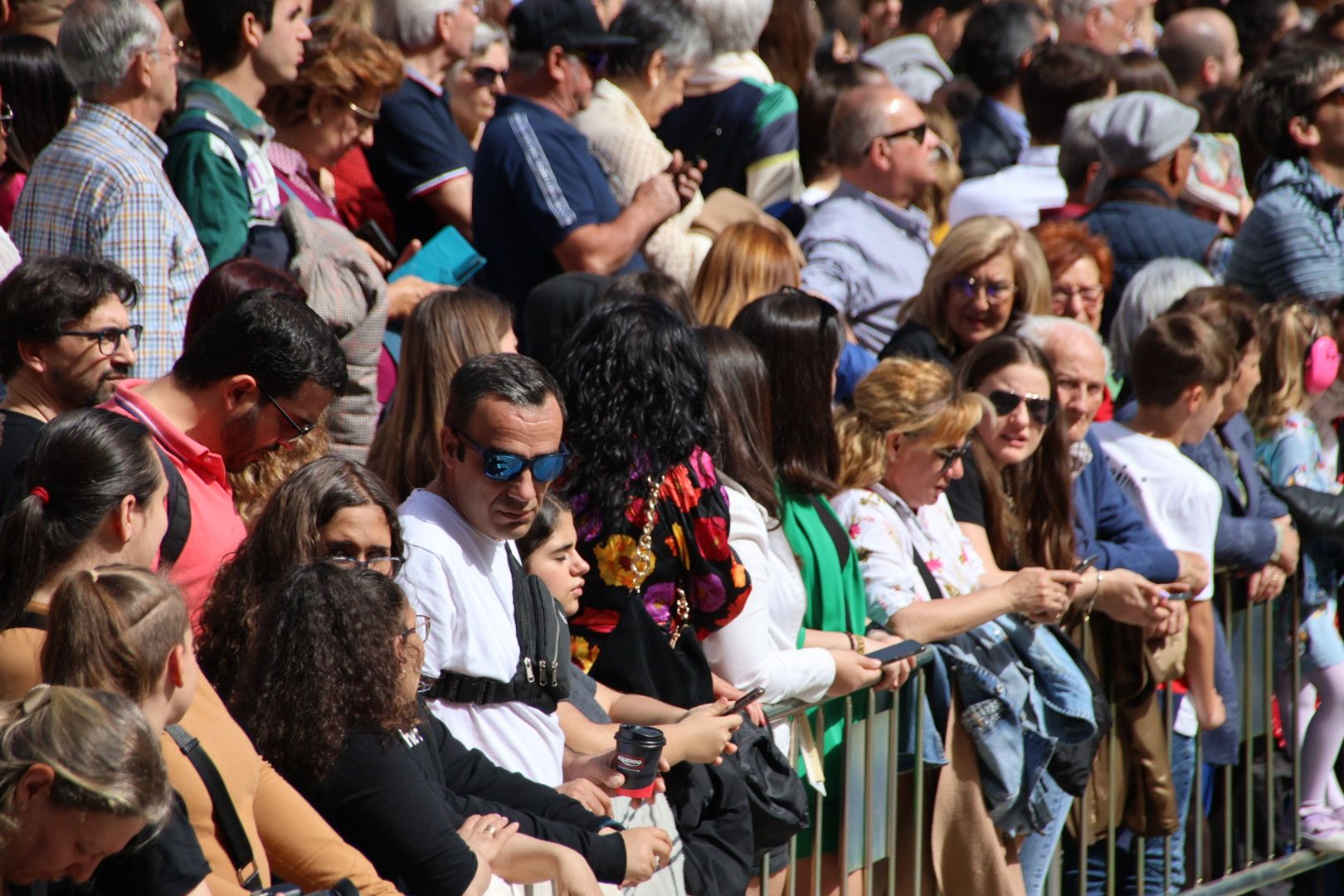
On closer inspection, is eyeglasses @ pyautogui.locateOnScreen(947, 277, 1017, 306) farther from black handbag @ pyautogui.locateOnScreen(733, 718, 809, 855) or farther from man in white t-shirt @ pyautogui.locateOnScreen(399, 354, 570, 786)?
man in white t-shirt @ pyautogui.locateOnScreen(399, 354, 570, 786)

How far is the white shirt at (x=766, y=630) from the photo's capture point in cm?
407

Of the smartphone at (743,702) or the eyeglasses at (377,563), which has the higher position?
the eyeglasses at (377,563)

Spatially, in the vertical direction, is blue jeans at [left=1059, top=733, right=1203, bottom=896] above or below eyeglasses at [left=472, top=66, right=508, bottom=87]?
below

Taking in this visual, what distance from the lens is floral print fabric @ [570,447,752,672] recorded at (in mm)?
3939

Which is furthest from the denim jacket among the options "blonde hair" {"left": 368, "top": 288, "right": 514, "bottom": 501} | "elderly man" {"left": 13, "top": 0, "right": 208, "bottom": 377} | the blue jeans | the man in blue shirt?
"elderly man" {"left": 13, "top": 0, "right": 208, "bottom": 377}

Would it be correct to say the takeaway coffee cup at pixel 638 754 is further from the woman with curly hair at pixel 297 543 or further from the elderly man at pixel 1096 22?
the elderly man at pixel 1096 22

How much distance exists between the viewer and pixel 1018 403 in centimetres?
525

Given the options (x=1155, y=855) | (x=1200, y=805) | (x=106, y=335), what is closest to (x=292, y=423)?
(x=106, y=335)

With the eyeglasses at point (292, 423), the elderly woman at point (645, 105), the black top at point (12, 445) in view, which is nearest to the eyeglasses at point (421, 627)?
the eyeglasses at point (292, 423)

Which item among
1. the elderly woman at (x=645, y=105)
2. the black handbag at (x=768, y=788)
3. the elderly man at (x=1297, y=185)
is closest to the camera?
the black handbag at (x=768, y=788)

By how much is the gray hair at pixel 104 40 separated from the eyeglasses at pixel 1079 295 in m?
3.54

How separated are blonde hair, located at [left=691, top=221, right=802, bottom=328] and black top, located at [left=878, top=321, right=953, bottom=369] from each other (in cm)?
50

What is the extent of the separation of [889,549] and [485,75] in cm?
362

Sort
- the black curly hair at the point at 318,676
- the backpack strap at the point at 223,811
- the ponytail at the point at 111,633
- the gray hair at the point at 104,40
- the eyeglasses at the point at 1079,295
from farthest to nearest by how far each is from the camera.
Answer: the eyeglasses at the point at 1079,295, the gray hair at the point at 104,40, the black curly hair at the point at 318,676, the backpack strap at the point at 223,811, the ponytail at the point at 111,633
